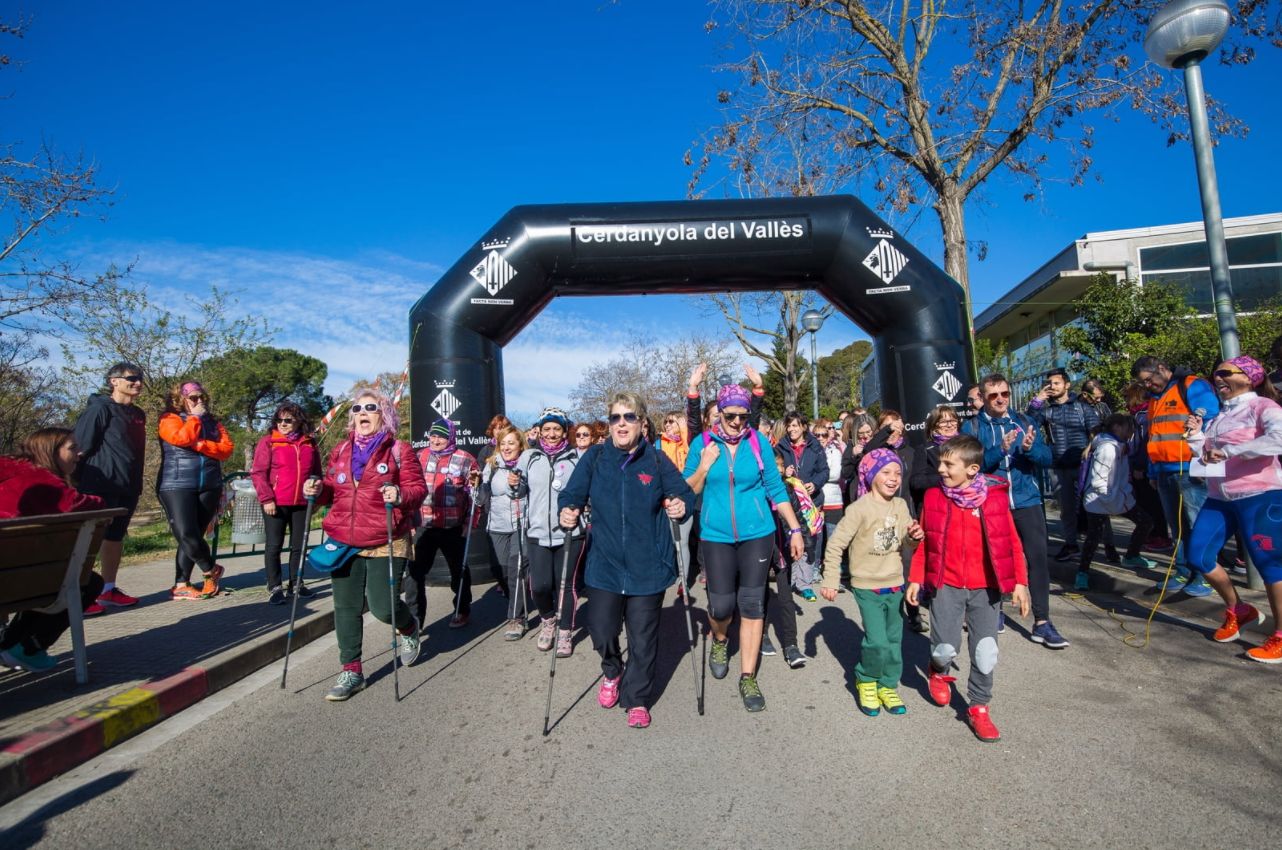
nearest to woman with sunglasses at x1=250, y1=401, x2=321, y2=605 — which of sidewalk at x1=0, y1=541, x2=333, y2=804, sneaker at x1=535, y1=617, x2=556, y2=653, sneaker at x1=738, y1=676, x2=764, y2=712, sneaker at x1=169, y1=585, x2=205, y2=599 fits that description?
sidewalk at x1=0, y1=541, x2=333, y2=804

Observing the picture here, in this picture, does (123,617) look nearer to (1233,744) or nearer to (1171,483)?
(1233,744)

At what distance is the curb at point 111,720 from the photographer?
346 cm

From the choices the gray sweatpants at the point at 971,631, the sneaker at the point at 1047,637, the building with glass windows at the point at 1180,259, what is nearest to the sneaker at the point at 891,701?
the gray sweatpants at the point at 971,631

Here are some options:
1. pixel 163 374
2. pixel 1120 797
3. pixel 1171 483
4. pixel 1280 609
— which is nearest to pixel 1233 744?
pixel 1120 797

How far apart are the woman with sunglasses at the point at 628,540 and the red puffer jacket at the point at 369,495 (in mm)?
1216

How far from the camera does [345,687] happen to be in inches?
187

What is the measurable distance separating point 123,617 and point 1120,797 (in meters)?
7.54

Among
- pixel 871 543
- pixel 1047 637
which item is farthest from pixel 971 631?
pixel 1047 637

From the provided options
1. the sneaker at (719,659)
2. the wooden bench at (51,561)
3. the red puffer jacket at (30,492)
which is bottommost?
the sneaker at (719,659)

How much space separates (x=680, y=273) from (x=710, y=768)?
6.54m

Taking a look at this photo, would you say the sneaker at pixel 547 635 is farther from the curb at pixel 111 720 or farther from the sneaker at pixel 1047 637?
the sneaker at pixel 1047 637

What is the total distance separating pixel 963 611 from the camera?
4.16 metres

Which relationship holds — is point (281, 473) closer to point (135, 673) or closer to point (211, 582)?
point (211, 582)

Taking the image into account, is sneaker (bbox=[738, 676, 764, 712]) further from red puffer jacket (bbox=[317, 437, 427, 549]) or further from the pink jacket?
the pink jacket
